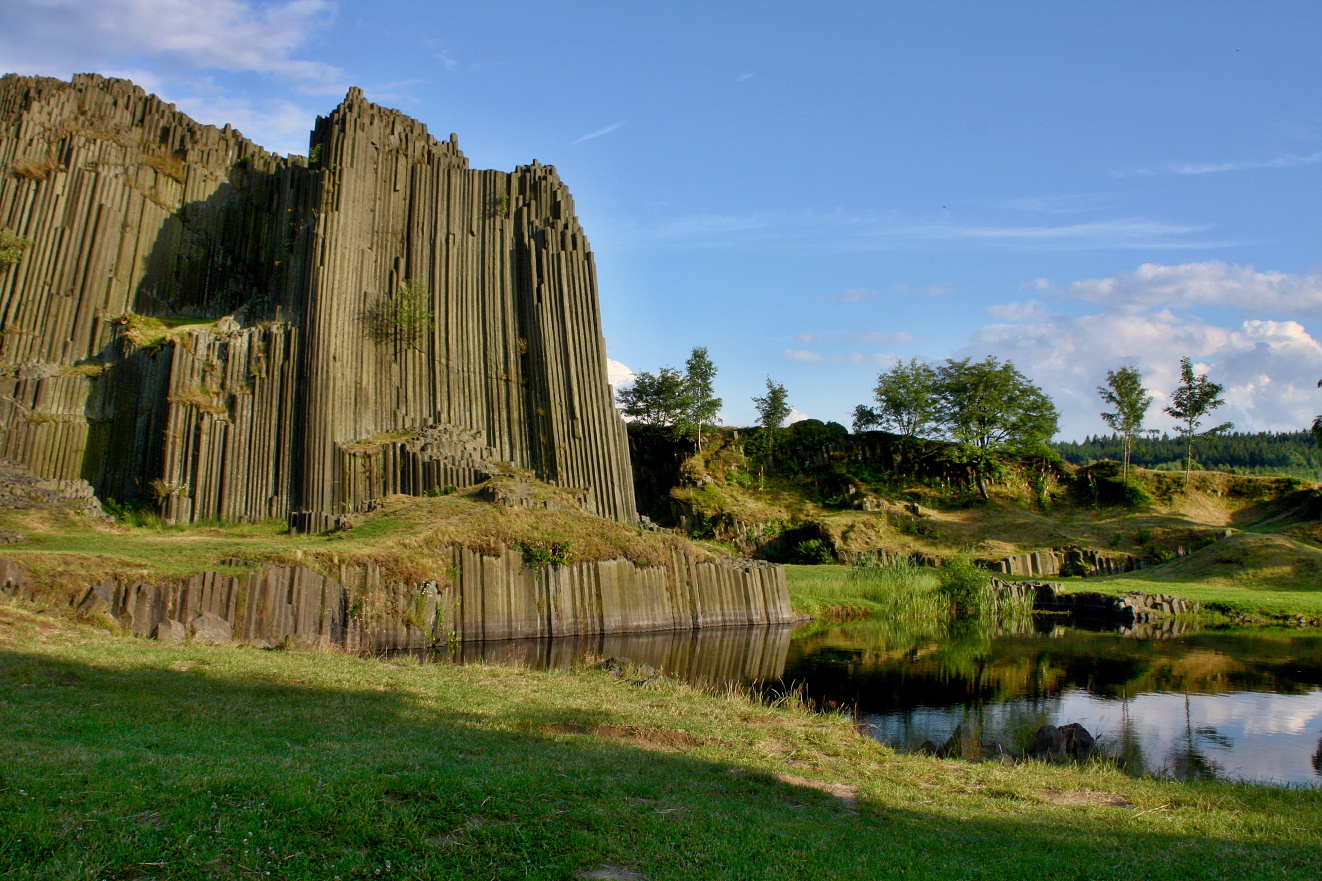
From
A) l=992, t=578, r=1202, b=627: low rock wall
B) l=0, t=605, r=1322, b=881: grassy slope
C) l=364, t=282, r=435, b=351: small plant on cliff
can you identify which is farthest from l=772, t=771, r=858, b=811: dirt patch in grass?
l=364, t=282, r=435, b=351: small plant on cliff

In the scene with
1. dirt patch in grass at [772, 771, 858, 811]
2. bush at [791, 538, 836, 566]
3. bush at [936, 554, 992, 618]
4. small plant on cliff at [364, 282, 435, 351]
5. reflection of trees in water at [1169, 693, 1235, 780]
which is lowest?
reflection of trees in water at [1169, 693, 1235, 780]

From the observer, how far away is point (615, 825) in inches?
261

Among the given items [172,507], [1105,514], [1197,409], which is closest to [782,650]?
[172,507]

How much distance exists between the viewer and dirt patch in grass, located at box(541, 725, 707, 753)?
1009cm

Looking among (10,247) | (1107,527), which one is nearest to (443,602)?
(10,247)

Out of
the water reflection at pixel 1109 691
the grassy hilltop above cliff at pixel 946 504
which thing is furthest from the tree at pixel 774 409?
the water reflection at pixel 1109 691

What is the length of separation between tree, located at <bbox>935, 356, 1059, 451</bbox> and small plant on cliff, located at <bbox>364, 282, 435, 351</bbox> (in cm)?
3495

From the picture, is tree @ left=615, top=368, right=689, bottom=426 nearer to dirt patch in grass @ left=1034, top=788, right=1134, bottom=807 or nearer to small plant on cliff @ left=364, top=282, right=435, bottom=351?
small plant on cliff @ left=364, top=282, right=435, bottom=351

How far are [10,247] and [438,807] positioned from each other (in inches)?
1345

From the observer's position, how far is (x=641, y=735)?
34.2 ft

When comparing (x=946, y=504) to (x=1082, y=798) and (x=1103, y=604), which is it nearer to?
(x=1103, y=604)

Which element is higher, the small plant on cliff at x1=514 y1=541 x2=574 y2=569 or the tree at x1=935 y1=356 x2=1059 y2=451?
the tree at x1=935 y1=356 x2=1059 y2=451

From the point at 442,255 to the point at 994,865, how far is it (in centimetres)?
3385

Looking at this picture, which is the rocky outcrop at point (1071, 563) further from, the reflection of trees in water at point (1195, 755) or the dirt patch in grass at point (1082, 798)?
the dirt patch in grass at point (1082, 798)
